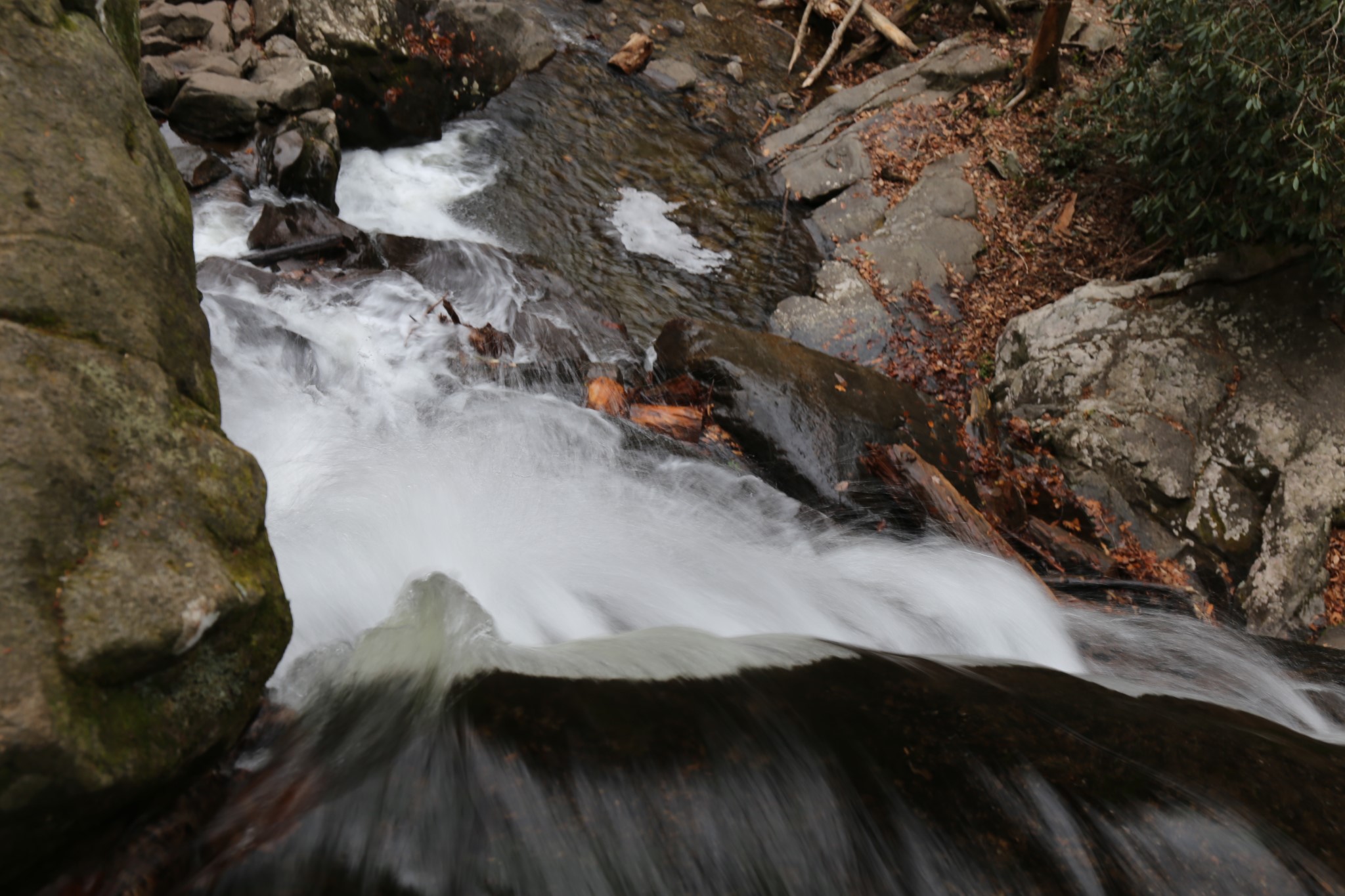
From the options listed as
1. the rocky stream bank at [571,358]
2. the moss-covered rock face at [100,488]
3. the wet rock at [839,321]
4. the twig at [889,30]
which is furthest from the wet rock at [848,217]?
the moss-covered rock face at [100,488]

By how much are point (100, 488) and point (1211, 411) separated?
7953 millimetres

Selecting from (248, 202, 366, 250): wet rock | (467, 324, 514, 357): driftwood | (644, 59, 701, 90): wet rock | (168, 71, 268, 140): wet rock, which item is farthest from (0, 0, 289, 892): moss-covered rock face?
(644, 59, 701, 90): wet rock

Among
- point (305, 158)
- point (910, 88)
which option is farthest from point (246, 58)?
point (910, 88)

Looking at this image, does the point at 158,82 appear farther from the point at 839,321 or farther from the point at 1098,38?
the point at 1098,38

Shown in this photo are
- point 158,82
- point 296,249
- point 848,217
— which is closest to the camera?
point 296,249

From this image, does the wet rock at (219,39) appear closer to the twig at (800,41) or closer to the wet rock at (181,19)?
the wet rock at (181,19)

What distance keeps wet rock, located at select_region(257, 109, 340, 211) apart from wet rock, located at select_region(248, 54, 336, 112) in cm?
13

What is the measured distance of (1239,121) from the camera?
6.65 meters

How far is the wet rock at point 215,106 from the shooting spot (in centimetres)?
693

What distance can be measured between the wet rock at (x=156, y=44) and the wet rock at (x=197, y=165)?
42.0 inches

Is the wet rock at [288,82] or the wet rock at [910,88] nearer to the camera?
the wet rock at [288,82]

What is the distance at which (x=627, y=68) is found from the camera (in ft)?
36.9

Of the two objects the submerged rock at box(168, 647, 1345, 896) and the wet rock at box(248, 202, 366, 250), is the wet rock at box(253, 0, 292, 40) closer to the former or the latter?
the wet rock at box(248, 202, 366, 250)

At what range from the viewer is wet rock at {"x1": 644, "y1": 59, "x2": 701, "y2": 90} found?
11359mm
